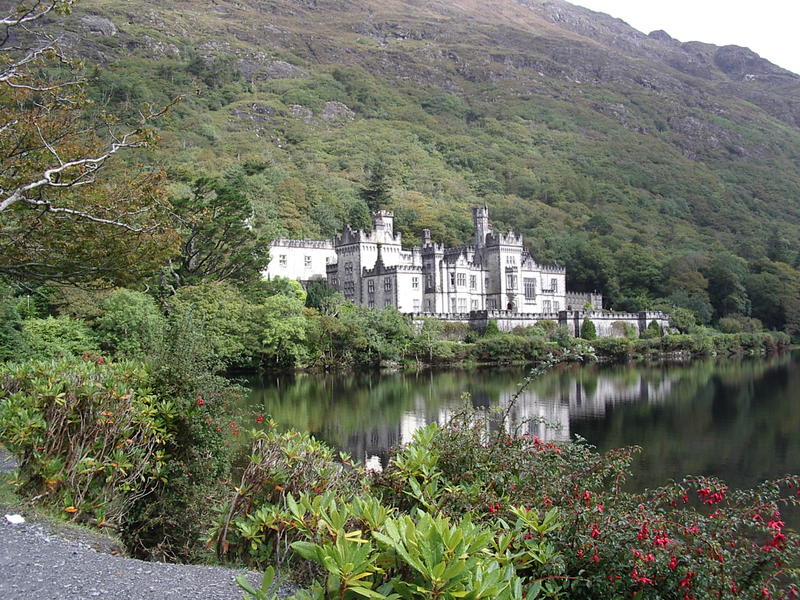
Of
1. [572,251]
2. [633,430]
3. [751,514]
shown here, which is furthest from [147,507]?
[572,251]

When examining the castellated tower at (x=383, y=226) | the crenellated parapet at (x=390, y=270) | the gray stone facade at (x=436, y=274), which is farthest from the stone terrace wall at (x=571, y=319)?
the castellated tower at (x=383, y=226)

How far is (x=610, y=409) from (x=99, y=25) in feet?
418

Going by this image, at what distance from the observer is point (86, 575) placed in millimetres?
6074

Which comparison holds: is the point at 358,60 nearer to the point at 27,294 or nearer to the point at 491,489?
the point at 27,294

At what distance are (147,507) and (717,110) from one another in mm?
181933

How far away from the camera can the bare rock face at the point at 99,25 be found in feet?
409

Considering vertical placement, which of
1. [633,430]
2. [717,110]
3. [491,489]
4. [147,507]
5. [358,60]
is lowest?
[633,430]

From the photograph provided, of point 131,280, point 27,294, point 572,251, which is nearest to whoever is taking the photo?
point 131,280

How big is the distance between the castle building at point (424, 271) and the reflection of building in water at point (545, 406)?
2018 centimetres

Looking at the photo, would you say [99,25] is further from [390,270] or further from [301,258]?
[390,270]

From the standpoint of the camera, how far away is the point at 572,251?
79.7 m

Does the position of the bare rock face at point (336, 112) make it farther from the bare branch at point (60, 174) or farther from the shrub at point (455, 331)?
the bare branch at point (60, 174)

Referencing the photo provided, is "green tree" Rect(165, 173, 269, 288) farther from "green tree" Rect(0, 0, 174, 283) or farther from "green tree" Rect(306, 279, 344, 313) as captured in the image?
"green tree" Rect(0, 0, 174, 283)

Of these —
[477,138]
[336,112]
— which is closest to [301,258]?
[336,112]
